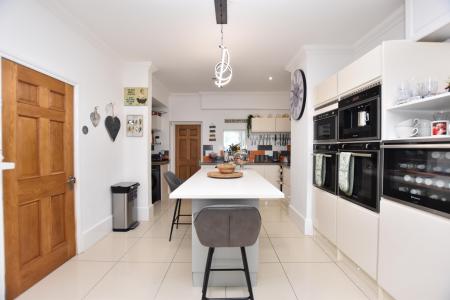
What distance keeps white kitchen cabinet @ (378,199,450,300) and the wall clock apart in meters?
2.01

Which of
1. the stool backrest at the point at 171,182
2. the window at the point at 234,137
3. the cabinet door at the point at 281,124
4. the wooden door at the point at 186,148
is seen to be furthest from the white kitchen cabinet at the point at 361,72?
the wooden door at the point at 186,148

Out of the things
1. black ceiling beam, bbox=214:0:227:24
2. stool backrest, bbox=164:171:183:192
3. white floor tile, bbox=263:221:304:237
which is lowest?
white floor tile, bbox=263:221:304:237

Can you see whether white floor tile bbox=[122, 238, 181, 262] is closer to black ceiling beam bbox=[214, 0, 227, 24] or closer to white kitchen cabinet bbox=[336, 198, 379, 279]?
white kitchen cabinet bbox=[336, 198, 379, 279]

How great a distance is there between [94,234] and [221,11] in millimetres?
3142

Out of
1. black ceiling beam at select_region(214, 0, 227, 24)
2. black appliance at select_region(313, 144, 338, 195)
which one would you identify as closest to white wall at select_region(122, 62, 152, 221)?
black ceiling beam at select_region(214, 0, 227, 24)

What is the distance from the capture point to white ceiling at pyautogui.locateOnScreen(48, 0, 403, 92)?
2.33 m

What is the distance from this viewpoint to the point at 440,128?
152cm

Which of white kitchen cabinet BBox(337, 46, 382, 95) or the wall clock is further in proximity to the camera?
the wall clock

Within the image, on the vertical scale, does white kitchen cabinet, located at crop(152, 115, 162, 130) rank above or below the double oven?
above

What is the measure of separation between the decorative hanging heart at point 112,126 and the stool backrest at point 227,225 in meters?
2.53

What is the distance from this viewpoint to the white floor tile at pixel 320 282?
2012 millimetres

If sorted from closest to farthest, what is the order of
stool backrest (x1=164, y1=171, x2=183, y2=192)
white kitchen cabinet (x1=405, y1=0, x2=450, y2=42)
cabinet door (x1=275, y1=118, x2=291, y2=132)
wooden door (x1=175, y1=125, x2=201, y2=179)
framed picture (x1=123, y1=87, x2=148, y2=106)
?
white kitchen cabinet (x1=405, y1=0, x2=450, y2=42) → stool backrest (x1=164, y1=171, x2=183, y2=192) → framed picture (x1=123, y1=87, x2=148, y2=106) → cabinet door (x1=275, y1=118, x2=291, y2=132) → wooden door (x1=175, y1=125, x2=201, y2=179)

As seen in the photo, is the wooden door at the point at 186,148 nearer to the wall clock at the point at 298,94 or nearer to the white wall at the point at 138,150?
the white wall at the point at 138,150

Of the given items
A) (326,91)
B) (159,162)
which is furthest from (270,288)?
(159,162)
